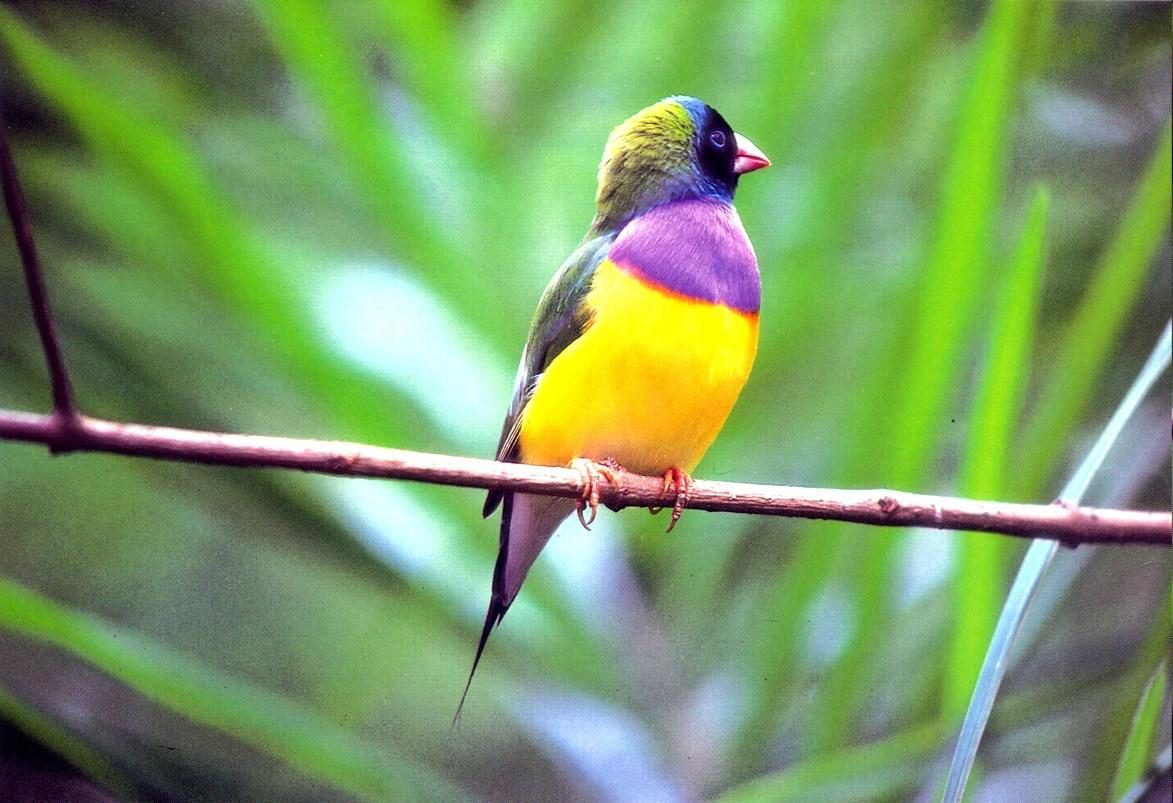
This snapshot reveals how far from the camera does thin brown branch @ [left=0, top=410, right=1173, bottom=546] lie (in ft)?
3.26

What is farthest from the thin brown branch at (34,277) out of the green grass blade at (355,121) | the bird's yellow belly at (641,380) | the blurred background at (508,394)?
the bird's yellow belly at (641,380)

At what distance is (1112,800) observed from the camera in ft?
3.94

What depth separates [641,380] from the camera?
136 cm

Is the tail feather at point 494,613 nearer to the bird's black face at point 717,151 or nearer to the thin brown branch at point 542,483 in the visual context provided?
the thin brown branch at point 542,483

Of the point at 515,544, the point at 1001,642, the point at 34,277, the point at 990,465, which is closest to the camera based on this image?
the point at 34,277

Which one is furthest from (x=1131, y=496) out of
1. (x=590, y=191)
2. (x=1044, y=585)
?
(x=590, y=191)

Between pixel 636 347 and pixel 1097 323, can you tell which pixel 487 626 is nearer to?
pixel 636 347

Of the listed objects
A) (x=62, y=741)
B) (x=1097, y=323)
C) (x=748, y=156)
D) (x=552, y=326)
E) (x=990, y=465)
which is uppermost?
(x=748, y=156)

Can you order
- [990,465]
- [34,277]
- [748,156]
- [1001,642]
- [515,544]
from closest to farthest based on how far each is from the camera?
[34,277], [1001,642], [990,465], [515,544], [748,156]

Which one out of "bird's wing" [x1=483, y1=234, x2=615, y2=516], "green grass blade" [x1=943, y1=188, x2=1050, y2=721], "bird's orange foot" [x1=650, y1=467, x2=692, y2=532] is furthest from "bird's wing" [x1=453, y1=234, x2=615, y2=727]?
"green grass blade" [x1=943, y1=188, x2=1050, y2=721]

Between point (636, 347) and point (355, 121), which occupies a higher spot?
point (355, 121)

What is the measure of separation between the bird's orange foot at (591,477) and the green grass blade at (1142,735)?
1.98ft

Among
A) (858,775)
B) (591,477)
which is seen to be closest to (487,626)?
(591,477)

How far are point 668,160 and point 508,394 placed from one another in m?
0.38
